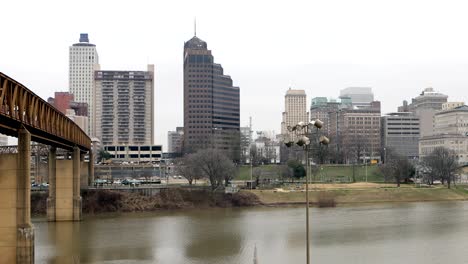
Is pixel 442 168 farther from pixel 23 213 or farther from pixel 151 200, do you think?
pixel 23 213

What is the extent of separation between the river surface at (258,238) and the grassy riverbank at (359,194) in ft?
66.3

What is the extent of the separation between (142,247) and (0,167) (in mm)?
16024

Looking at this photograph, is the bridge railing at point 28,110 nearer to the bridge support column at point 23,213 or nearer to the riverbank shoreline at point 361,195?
the bridge support column at point 23,213

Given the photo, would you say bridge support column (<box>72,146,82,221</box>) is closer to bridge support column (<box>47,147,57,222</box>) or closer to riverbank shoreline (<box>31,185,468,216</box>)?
bridge support column (<box>47,147,57,222</box>)

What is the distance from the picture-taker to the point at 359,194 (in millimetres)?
129375

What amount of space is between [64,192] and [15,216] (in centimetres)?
4105

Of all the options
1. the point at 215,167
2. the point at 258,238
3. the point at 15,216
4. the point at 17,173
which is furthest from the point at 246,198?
the point at 15,216

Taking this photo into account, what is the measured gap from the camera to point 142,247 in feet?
202

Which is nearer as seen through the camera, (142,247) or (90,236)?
(142,247)

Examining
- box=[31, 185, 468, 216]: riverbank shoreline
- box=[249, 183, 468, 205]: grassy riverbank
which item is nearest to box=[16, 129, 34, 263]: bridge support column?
box=[31, 185, 468, 216]: riverbank shoreline

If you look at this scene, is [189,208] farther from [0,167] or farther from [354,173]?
[354,173]

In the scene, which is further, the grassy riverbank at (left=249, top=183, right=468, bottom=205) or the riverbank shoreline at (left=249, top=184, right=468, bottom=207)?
the grassy riverbank at (left=249, top=183, right=468, bottom=205)

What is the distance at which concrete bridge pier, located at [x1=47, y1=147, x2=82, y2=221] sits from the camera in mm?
92250

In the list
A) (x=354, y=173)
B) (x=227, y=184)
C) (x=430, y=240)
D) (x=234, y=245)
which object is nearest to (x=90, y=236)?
(x=234, y=245)
